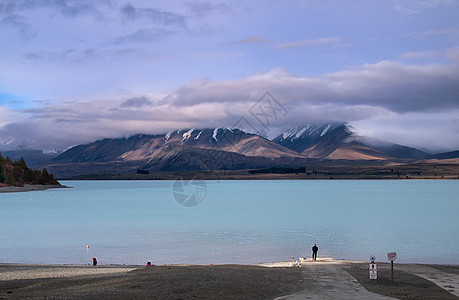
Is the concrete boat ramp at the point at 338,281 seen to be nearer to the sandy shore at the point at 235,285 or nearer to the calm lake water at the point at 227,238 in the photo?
the sandy shore at the point at 235,285

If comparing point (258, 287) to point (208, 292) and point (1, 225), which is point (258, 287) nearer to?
point (208, 292)

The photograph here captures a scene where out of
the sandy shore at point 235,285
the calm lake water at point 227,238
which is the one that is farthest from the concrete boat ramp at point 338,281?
the calm lake water at point 227,238

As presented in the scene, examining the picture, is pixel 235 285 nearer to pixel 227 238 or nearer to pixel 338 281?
pixel 338 281

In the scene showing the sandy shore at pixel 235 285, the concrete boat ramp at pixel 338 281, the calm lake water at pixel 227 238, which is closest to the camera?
the sandy shore at pixel 235 285

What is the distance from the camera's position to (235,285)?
1008 inches

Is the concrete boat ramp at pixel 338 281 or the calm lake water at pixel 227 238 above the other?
the concrete boat ramp at pixel 338 281

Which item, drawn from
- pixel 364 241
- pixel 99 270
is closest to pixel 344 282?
pixel 99 270

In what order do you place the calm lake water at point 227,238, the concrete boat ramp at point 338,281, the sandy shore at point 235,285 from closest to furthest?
the sandy shore at point 235,285 < the concrete boat ramp at point 338,281 < the calm lake water at point 227,238

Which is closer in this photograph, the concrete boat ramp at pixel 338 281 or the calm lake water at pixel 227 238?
the concrete boat ramp at pixel 338 281

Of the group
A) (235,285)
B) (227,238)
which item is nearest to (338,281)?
(235,285)

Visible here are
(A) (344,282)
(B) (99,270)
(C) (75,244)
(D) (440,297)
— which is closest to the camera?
(D) (440,297)

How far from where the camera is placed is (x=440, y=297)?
23.6m

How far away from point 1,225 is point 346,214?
64474 millimetres

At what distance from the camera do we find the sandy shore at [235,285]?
23.5 metres
